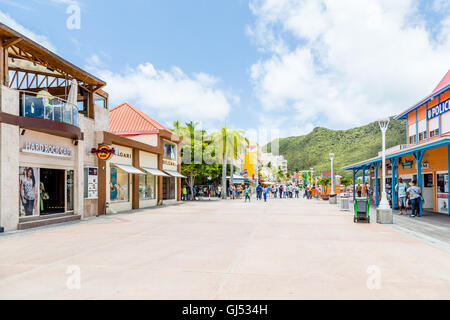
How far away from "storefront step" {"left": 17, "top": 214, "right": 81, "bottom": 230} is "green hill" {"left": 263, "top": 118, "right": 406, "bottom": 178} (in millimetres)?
76430

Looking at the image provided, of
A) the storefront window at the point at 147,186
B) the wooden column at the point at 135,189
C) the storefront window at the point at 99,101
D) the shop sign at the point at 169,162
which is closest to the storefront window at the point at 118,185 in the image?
the wooden column at the point at 135,189

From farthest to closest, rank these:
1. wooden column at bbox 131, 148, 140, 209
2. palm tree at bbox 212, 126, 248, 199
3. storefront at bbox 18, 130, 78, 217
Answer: palm tree at bbox 212, 126, 248, 199, wooden column at bbox 131, 148, 140, 209, storefront at bbox 18, 130, 78, 217

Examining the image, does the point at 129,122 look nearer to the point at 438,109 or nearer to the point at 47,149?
the point at 47,149

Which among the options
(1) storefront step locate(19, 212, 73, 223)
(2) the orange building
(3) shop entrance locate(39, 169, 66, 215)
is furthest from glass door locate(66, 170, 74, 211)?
(2) the orange building

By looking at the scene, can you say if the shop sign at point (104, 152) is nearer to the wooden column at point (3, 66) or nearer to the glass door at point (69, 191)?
the glass door at point (69, 191)

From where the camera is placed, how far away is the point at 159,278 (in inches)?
216

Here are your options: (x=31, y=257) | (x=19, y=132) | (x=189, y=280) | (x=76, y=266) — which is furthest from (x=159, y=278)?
(x=19, y=132)

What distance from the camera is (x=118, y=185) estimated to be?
20.0 m

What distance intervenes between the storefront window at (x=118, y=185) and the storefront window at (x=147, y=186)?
1.87 m

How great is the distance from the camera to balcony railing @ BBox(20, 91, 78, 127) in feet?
40.1

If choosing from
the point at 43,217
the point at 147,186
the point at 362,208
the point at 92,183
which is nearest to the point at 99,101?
the point at 92,183

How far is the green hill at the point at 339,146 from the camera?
91.1m

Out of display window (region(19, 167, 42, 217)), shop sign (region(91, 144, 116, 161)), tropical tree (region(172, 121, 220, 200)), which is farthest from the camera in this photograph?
tropical tree (region(172, 121, 220, 200))

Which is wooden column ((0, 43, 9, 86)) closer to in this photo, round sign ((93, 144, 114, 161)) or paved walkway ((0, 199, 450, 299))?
paved walkway ((0, 199, 450, 299))
